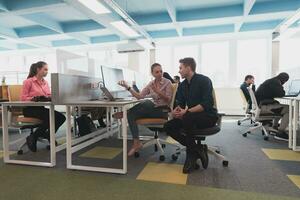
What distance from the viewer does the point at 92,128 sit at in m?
3.75

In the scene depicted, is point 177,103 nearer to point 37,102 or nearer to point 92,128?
point 37,102

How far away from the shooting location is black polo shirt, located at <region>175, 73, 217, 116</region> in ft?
7.11

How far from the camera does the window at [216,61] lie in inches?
291

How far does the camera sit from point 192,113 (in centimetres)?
216

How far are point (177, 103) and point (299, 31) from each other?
478 centimetres

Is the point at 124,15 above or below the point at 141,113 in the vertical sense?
above

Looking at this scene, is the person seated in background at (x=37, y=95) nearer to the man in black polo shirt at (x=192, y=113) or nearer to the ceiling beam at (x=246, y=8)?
the man in black polo shirt at (x=192, y=113)

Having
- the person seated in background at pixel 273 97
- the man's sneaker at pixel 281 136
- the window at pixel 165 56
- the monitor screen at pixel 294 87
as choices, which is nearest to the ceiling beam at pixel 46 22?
the window at pixel 165 56

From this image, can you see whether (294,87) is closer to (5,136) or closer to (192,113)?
(192,113)

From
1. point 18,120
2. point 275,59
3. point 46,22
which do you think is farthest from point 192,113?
point 275,59

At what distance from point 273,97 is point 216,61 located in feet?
13.8

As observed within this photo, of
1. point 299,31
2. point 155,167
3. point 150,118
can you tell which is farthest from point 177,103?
point 299,31

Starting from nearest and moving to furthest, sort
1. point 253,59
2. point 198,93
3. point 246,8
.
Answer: point 198,93 → point 246,8 → point 253,59

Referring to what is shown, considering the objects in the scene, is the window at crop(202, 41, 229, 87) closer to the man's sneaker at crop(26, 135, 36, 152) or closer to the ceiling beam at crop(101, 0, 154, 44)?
the ceiling beam at crop(101, 0, 154, 44)
